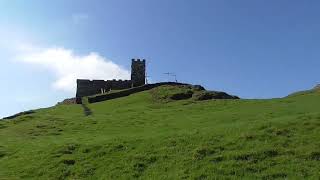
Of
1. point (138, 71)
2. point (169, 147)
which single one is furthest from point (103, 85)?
point (169, 147)

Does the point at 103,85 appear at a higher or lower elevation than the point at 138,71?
lower

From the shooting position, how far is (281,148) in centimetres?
2975

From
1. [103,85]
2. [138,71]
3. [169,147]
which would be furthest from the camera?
[138,71]

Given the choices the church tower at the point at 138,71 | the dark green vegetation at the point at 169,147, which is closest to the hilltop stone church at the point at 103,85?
the church tower at the point at 138,71

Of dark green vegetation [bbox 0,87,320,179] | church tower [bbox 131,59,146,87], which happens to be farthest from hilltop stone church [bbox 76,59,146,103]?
dark green vegetation [bbox 0,87,320,179]

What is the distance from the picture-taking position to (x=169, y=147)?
31.8 metres

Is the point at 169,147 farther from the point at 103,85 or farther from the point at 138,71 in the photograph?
the point at 138,71

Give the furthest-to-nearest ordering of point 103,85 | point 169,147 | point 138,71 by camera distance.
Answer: point 138,71 < point 103,85 < point 169,147

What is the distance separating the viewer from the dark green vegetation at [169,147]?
2741 centimetres

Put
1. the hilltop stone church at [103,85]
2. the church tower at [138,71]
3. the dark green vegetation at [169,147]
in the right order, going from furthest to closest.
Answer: the church tower at [138,71]
the hilltop stone church at [103,85]
the dark green vegetation at [169,147]

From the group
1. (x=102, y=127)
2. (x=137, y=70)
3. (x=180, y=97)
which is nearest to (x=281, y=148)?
(x=102, y=127)

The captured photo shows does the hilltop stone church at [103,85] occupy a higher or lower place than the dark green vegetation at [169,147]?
higher

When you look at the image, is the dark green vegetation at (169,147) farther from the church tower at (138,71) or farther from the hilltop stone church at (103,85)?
the church tower at (138,71)

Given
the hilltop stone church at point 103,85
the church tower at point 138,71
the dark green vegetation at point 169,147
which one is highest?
the church tower at point 138,71
